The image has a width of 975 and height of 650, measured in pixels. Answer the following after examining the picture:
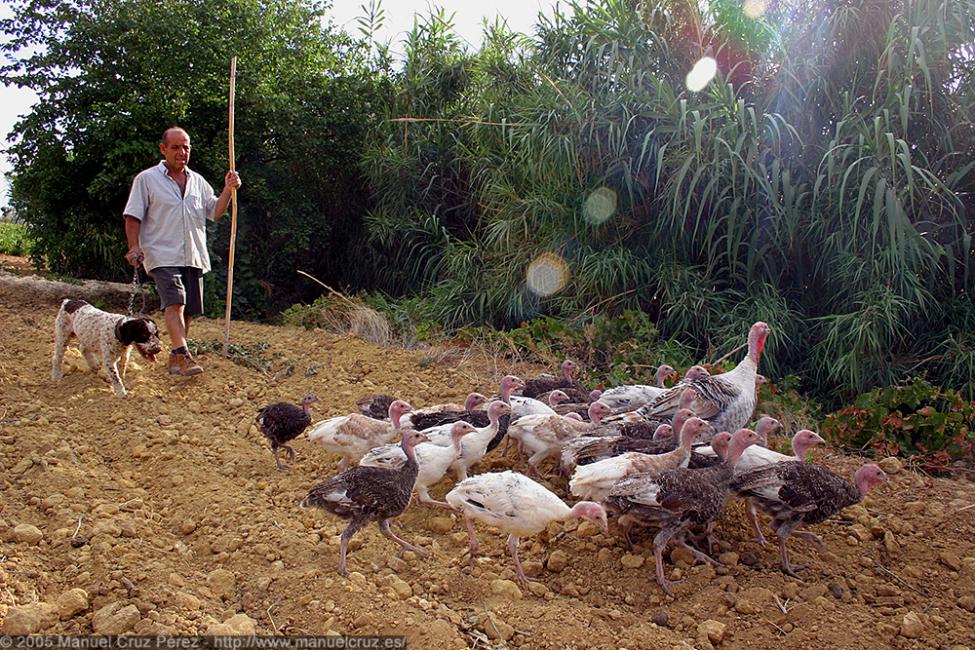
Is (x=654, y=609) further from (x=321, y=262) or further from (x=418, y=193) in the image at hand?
(x=321, y=262)

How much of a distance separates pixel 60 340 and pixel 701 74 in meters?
7.58

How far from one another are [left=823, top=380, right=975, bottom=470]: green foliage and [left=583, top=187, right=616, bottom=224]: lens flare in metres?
3.71

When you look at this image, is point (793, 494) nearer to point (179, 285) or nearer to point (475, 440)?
point (475, 440)

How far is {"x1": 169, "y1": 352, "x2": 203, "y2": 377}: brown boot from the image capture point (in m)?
7.49

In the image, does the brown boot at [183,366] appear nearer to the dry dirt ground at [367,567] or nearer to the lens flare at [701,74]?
the dry dirt ground at [367,567]

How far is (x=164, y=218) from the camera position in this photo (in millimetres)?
7191

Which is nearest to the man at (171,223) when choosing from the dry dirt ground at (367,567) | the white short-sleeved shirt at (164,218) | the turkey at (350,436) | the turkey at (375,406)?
the white short-sleeved shirt at (164,218)

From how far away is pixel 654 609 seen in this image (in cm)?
422

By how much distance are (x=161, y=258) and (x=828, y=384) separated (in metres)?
7.00

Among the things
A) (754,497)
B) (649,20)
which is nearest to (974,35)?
(649,20)

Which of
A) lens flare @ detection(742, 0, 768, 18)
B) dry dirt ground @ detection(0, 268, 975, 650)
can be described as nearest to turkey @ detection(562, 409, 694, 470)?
dry dirt ground @ detection(0, 268, 975, 650)

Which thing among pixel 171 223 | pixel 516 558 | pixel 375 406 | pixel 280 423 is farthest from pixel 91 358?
pixel 516 558

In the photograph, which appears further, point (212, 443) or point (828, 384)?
point (828, 384)

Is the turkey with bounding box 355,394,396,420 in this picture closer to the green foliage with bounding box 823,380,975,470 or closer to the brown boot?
the brown boot
